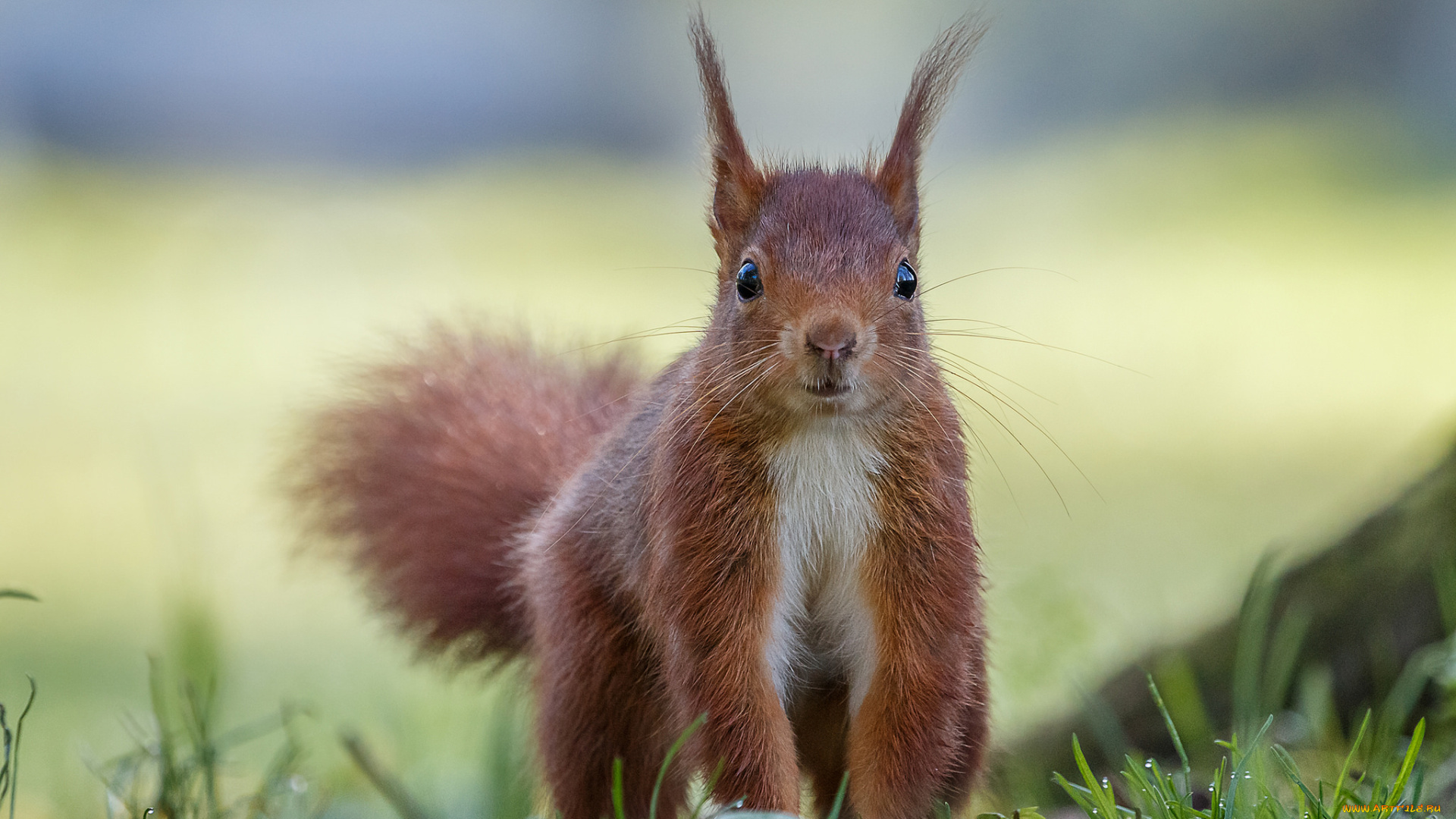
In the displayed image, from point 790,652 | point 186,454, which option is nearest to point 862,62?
point 186,454

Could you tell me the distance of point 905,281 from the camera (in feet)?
5.24

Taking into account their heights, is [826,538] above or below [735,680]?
above

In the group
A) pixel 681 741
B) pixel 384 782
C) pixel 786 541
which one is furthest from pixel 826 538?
pixel 384 782

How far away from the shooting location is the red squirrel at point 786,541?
1.54 m

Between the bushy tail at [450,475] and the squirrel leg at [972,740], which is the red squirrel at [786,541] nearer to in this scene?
the squirrel leg at [972,740]

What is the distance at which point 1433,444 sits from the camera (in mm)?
2531

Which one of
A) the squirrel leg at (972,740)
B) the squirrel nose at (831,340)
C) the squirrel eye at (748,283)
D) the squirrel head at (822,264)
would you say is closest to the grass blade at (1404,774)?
the squirrel leg at (972,740)

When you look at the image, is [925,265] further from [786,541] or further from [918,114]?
[786,541]

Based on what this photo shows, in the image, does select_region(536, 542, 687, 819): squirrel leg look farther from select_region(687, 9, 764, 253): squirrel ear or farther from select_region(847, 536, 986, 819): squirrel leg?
select_region(687, 9, 764, 253): squirrel ear

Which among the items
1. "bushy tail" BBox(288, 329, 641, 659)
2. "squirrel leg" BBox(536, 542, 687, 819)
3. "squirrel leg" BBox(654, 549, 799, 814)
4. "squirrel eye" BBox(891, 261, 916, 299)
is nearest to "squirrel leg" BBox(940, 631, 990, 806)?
"squirrel leg" BBox(654, 549, 799, 814)

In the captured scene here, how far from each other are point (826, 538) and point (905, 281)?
36 cm

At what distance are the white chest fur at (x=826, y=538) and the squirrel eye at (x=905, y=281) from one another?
0.19 meters

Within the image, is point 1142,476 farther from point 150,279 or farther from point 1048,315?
point 150,279

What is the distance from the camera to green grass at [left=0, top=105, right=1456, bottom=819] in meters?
2.78
